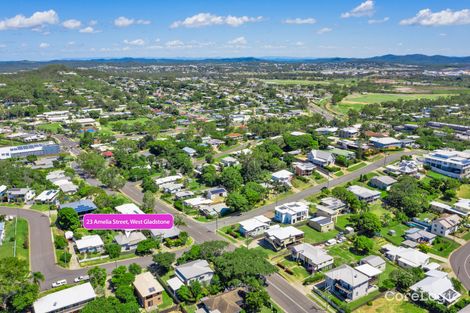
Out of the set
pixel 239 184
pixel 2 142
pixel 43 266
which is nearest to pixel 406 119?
pixel 239 184

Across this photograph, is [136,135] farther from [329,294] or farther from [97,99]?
[329,294]

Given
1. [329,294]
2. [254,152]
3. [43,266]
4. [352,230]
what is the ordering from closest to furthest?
1. [329,294]
2. [43,266]
3. [352,230]
4. [254,152]

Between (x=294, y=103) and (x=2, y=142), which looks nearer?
(x=2, y=142)

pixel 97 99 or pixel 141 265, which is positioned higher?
pixel 97 99

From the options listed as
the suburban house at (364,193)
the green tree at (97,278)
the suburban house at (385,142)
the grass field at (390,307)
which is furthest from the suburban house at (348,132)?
the green tree at (97,278)

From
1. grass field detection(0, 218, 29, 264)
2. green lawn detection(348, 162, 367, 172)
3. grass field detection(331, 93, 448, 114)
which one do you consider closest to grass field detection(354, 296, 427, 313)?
grass field detection(0, 218, 29, 264)

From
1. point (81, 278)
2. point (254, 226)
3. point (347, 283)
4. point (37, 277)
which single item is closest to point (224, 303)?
point (347, 283)
